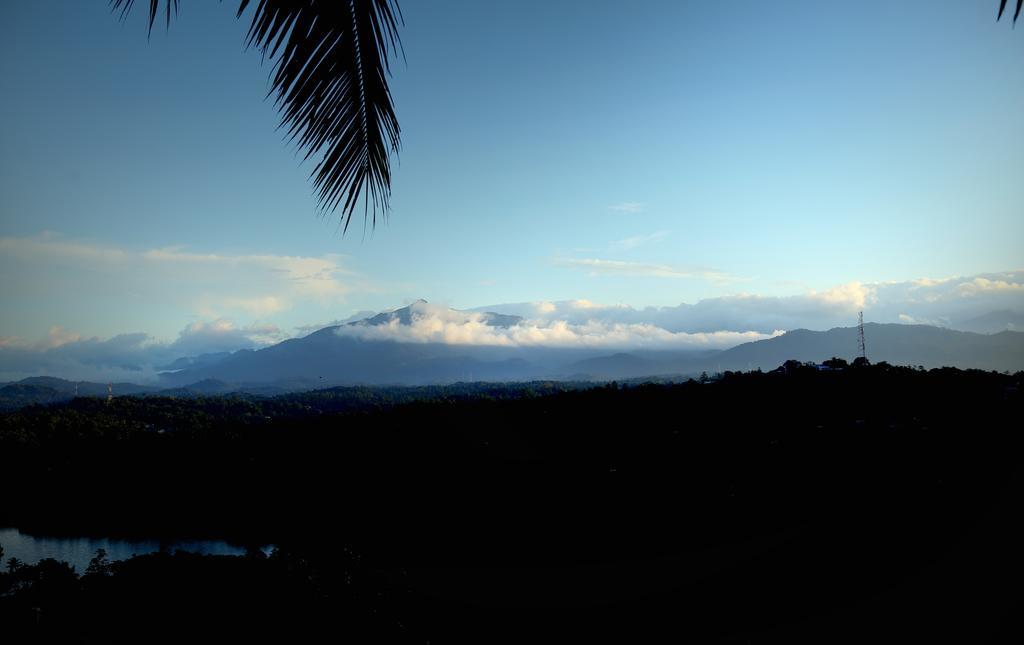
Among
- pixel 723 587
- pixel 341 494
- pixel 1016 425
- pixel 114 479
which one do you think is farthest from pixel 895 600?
pixel 114 479

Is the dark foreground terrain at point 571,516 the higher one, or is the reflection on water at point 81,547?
the dark foreground terrain at point 571,516

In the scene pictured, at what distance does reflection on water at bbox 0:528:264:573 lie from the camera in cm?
4637

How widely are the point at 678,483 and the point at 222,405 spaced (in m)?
121

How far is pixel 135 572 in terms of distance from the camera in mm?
29609

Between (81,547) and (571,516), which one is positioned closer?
(571,516)

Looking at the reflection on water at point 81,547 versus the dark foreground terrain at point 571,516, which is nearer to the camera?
the dark foreground terrain at point 571,516

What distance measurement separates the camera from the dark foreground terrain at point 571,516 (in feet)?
85.4

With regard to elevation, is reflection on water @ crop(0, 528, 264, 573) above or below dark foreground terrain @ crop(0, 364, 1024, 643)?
below

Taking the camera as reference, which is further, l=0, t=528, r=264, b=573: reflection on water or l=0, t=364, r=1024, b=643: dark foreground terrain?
l=0, t=528, r=264, b=573: reflection on water

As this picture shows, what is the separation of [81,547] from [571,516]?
148 feet

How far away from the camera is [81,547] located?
49750 mm

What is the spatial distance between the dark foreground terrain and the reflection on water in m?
2.83

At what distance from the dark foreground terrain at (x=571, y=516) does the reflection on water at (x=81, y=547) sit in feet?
9.30

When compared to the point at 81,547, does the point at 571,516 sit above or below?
above
